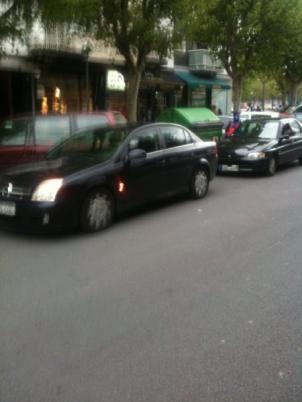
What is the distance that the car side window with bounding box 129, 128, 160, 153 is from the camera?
8.08 meters

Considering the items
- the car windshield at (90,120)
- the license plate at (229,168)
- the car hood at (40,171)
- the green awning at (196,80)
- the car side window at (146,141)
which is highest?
the green awning at (196,80)

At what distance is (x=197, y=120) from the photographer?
16.2 meters

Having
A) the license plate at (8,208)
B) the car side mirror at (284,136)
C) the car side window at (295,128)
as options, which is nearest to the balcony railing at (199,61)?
the car side window at (295,128)

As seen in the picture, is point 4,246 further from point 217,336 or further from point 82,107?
point 82,107

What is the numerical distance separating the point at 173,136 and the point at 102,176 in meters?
2.29

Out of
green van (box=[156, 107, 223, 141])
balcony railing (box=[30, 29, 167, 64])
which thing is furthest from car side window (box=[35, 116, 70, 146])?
green van (box=[156, 107, 223, 141])

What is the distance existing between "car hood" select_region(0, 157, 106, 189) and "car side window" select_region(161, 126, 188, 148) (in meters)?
1.90

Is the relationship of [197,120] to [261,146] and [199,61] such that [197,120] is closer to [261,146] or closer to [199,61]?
[261,146]

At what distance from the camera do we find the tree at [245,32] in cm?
1883

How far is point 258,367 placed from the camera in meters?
3.56

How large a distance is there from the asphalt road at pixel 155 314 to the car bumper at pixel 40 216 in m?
0.22

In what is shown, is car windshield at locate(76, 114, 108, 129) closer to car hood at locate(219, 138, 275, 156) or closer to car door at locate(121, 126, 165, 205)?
car door at locate(121, 126, 165, 205)

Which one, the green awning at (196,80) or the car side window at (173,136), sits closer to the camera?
the car side window at (173,136)

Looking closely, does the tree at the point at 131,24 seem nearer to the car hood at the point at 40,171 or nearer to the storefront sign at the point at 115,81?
the car hood at the point at 40,171
